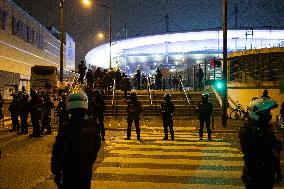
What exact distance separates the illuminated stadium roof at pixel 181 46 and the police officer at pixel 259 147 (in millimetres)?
45641

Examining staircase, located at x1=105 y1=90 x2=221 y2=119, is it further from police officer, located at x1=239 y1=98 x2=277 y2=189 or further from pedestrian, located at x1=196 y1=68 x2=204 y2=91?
police officer, located at x1=239 y1=98 x2=277 y2=189

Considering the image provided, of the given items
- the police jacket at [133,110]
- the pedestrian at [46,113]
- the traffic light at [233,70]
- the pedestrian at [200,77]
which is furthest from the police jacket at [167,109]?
the pedestrian at [200,77]

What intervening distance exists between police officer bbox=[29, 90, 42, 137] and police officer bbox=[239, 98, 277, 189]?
40.2ft

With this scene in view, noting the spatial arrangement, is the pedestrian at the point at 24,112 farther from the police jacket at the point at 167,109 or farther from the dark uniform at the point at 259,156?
the dark uniform at the point at 259,156

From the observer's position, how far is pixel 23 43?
4756cm

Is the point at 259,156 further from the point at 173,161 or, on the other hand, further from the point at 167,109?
the point at 167,109

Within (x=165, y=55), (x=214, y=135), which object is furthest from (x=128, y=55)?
(x=214, y=135)

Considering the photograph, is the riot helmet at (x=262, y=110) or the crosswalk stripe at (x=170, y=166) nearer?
the riot helmet at (x=262, y=110)

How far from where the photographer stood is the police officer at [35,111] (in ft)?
53.3

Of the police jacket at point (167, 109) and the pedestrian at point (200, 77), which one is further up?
the pedestrian at point (200, 77)

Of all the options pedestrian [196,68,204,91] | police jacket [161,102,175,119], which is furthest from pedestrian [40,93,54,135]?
pedestrian [196,68,204,91]

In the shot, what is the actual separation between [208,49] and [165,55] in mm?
5881

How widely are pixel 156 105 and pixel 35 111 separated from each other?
1147 centimetres

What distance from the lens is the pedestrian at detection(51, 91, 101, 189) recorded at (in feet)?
15.7
